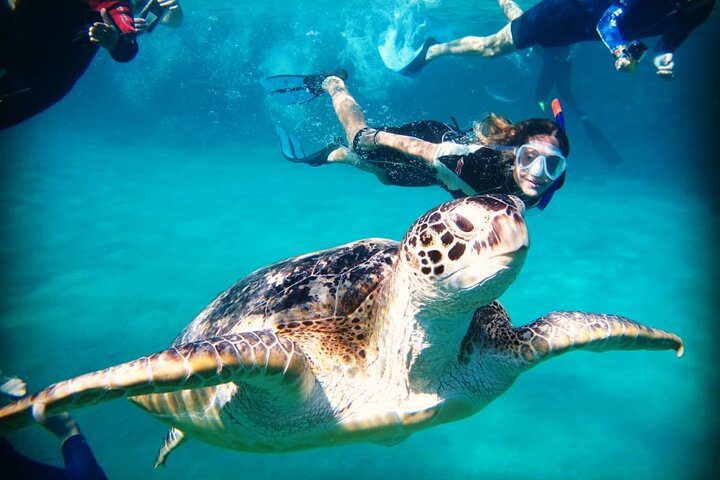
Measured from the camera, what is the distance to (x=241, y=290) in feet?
9.38

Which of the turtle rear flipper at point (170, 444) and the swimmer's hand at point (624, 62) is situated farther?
the swimmer's hand at point (624, 62)

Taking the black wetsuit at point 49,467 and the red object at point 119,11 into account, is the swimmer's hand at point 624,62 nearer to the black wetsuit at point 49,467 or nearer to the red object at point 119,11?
the red object at point 119,11

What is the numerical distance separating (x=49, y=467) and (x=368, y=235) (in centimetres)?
764

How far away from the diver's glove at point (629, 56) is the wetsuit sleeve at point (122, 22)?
4466mm

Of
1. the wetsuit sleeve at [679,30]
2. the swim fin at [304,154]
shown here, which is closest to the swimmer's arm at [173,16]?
the swim fin at [304,154]

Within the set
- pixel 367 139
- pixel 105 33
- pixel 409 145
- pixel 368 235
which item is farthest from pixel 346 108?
pixel 368 235

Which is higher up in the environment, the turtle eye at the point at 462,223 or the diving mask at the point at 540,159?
the turtle eye at the point at 462,223

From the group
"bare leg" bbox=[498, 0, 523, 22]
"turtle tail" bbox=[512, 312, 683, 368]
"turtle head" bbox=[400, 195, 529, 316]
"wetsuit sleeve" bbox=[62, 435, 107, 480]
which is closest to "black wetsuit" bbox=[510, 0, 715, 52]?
"bare leg" bbox=[498, 0, 523, 22]

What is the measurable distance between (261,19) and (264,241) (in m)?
21.8

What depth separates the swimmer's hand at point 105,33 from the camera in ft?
11.2

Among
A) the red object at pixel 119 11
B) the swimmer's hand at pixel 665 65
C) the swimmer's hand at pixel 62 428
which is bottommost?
the swimmer's hand at pixel 62 428

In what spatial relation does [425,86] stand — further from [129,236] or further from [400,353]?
[400,353]

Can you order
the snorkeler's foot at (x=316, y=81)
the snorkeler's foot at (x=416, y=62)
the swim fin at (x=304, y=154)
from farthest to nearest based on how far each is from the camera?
the snorkeler's foot at (x=416, y=62) < the snorkeler's foot at (x=316, y=81) < the swim fin at (x=304, y=154)

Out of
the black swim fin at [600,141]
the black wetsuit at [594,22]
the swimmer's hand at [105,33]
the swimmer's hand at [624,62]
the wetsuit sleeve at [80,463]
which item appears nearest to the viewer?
the wetsuit sleeve at [80,463]
